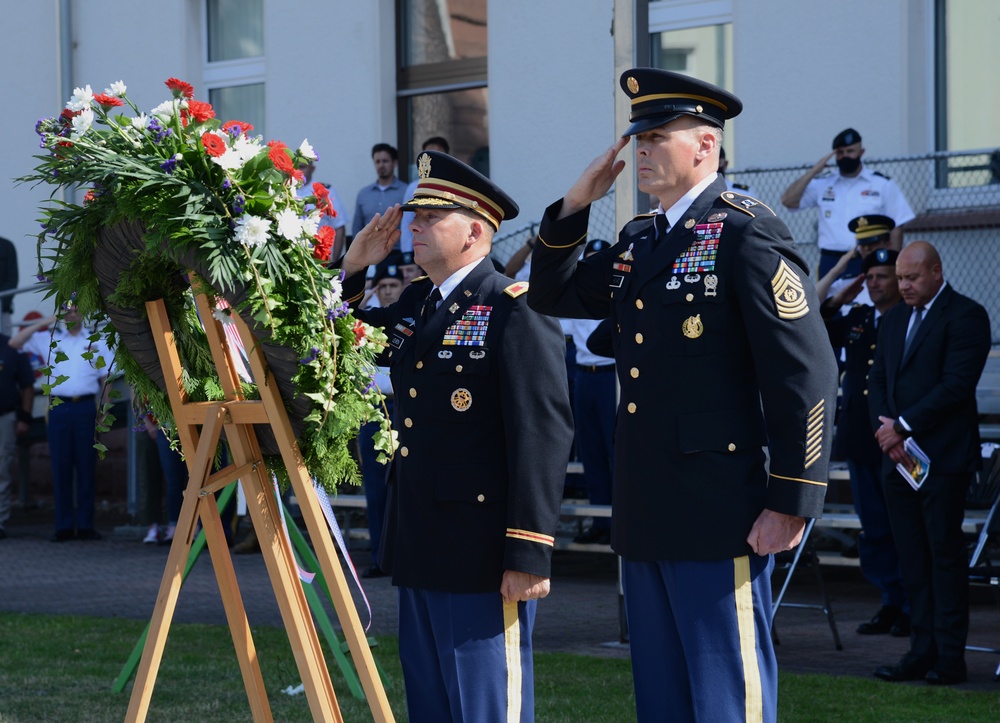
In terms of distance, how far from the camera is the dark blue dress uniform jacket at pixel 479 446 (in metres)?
4.20

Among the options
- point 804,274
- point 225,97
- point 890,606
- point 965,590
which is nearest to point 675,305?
point 804,274

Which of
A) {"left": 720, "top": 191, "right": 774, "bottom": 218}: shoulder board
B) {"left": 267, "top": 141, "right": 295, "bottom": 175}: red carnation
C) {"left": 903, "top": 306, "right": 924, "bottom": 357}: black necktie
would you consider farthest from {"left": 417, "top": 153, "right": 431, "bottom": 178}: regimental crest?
{"left": 903, "top": 306, "right": 924, "bottom": 357}: black necktie

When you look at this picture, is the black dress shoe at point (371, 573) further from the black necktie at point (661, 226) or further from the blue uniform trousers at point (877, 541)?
the black necktie at point (661, 226)

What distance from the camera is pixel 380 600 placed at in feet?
31.3

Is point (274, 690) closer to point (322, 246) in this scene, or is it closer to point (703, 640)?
point (322, 246)

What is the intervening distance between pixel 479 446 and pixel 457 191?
795mm

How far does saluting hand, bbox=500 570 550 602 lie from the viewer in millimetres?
4172

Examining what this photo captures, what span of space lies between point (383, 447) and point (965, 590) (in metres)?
3.86

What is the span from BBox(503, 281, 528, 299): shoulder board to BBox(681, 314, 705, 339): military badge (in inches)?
29.4

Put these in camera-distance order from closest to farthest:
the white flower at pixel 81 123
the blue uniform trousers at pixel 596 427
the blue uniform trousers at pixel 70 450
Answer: the white flower at pixel 81 123 → the blue uniform trousers at pixel 596 427 → the blue uniform trousers at pixel 70 450

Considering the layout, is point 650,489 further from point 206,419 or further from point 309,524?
point 206,419

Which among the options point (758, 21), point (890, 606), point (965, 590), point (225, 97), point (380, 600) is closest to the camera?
point (965, 590)

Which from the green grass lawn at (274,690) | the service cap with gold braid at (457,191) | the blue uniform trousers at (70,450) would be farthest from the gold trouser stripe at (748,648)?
the blue uniform trousers at (70,450)

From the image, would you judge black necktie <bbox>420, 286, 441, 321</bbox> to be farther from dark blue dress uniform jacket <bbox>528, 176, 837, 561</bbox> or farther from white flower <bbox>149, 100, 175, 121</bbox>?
white flower <bbox>149, 100, 175, 121</bbox>
